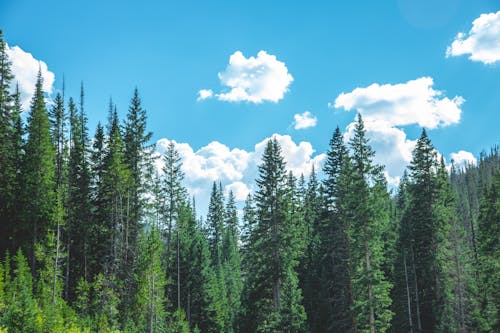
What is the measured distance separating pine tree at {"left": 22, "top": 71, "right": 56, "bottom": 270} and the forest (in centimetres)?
9

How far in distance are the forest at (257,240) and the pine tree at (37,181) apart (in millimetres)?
94

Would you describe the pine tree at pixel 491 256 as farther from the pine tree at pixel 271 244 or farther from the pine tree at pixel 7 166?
the pine tree at pixel 7 166

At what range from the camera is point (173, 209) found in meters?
44.2

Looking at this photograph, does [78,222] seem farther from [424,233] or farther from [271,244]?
[424,233]

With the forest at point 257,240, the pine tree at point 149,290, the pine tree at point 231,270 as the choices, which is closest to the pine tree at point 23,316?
the forest at point 257,240

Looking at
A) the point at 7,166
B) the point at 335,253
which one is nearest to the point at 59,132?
the point at 7,166

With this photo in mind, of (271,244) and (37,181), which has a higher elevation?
(37,181)

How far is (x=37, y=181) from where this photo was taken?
35.3 m

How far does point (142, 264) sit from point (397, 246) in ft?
82.7

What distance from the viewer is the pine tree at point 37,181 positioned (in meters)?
34.8

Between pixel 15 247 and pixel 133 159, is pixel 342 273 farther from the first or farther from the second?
pixel 15 247

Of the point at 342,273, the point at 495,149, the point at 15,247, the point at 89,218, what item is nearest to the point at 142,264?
the point at 89,218

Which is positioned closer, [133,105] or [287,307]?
[287,307]

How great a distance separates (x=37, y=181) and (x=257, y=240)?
1903 centimetres
